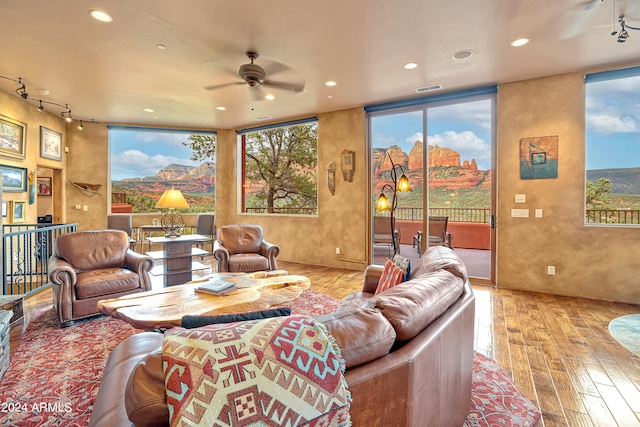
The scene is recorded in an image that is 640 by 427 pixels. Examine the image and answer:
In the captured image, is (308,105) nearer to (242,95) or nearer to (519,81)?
(242,95)

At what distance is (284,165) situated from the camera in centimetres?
689

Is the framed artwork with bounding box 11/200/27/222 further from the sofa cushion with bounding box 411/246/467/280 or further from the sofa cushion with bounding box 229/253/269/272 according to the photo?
the sofa cushion with bounding box 411/246/467/280

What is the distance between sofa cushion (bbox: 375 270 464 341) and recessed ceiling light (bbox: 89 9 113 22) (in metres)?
3.39

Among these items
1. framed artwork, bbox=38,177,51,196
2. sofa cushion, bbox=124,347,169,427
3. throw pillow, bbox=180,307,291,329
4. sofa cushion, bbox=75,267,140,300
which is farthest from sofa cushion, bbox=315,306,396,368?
framed artwork, bbox=38,177,51,196

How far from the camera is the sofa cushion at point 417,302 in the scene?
3.85 feet

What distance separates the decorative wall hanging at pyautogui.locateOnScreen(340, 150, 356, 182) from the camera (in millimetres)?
5641

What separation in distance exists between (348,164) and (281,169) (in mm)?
1875

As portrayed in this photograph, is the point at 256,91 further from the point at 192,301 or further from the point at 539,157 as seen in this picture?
the point at 539,157

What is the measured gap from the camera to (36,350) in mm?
2580

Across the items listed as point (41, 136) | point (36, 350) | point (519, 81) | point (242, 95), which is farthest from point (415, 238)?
point (41, 136)

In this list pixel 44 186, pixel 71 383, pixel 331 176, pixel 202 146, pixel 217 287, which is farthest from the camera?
pixel 202 146

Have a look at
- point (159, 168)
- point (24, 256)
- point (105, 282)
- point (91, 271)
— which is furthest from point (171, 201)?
point (159, 168)

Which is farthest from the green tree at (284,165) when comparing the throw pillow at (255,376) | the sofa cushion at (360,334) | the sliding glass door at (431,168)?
the throw pillow at (255,376)

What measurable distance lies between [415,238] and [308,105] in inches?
118
